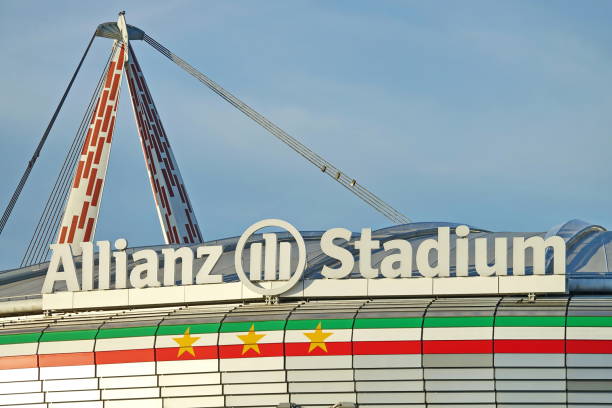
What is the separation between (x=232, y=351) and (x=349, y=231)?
6858 millimetres

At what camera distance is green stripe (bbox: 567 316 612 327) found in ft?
187

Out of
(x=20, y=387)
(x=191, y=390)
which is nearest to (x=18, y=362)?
(x=20, y=387)

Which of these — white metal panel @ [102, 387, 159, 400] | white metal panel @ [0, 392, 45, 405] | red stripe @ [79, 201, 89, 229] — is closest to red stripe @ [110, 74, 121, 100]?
red stripe @ [79, 201, 89, 229]

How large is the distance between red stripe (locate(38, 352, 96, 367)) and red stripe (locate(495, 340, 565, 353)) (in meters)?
17.2

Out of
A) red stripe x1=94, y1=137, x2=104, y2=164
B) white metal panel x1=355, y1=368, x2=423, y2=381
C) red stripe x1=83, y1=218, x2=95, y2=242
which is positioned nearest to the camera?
white metal panel x1=355, y1=368, x2=423, y2=381

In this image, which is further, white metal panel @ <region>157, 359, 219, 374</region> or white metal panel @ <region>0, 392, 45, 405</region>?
white metal panel @ <region>0, 392, 45, 405</region>

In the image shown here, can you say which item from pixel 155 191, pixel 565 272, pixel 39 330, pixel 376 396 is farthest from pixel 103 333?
pixel 155 191

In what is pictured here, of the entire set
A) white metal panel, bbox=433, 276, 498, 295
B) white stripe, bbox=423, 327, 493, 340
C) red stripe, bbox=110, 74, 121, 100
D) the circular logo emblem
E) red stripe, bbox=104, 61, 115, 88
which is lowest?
white stripe, bbox=423, 327, 493, 340

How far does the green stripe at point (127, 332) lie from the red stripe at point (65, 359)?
3.14ft

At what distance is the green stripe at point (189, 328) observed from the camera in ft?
204

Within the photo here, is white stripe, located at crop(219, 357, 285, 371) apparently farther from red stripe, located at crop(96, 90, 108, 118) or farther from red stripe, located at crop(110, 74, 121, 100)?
red stripe, located at crop(110, 74, 121, 100)

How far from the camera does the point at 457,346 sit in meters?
58.6

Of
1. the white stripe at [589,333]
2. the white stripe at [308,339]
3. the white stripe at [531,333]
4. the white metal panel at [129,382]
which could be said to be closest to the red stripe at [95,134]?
the white metal panel at [129,382]

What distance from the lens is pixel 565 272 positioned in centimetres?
6000
